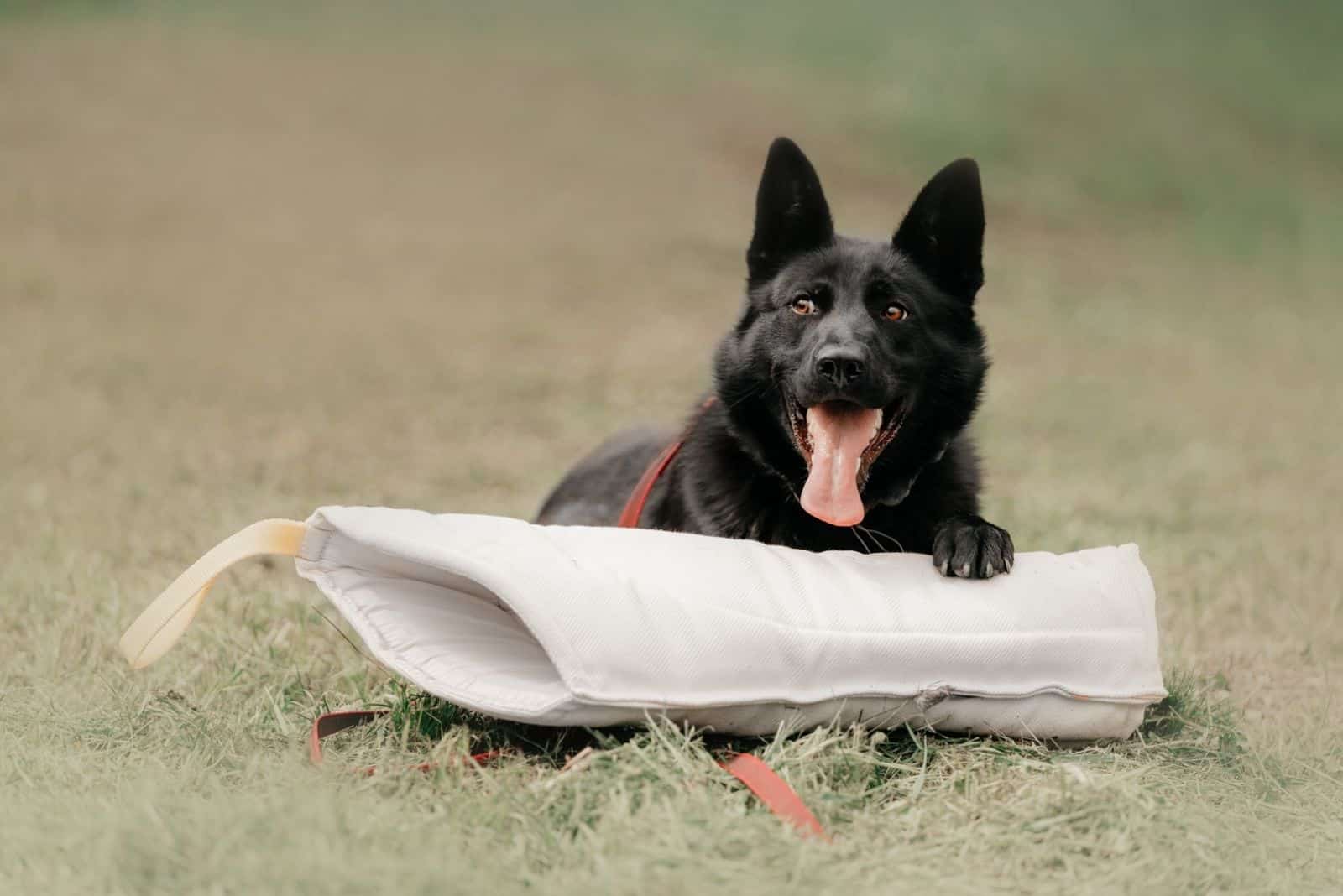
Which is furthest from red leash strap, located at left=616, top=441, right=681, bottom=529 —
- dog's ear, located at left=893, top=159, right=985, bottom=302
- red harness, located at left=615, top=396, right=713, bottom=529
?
dog's ear, located at left=893, top=159, right=985, bottom=302

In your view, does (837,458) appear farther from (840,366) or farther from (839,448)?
(840,366)

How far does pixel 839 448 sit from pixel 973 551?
367mm

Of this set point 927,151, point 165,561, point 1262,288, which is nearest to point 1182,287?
point 1262,288

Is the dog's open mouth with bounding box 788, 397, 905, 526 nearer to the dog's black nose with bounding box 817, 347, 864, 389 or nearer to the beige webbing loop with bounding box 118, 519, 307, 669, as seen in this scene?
the dog's black nose with bounding box 817, 347, 864, 389

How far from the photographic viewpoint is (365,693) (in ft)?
9.43

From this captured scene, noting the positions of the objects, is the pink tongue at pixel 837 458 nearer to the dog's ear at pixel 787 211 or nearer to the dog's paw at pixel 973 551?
the dog's paw at pixel 973 551

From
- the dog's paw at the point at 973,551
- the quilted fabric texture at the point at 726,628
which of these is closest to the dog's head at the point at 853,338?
the dog's paw at the point at 973,551

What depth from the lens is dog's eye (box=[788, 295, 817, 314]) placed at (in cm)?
304

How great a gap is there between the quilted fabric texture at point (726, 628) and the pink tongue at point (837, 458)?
0.16 meters

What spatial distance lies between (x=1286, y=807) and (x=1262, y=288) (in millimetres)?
11503

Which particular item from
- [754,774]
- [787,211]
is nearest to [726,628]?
[754,774]

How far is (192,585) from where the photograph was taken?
255 cm

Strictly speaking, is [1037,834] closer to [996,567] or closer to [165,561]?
[996,567]

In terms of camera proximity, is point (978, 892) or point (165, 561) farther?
point (165, 561)
